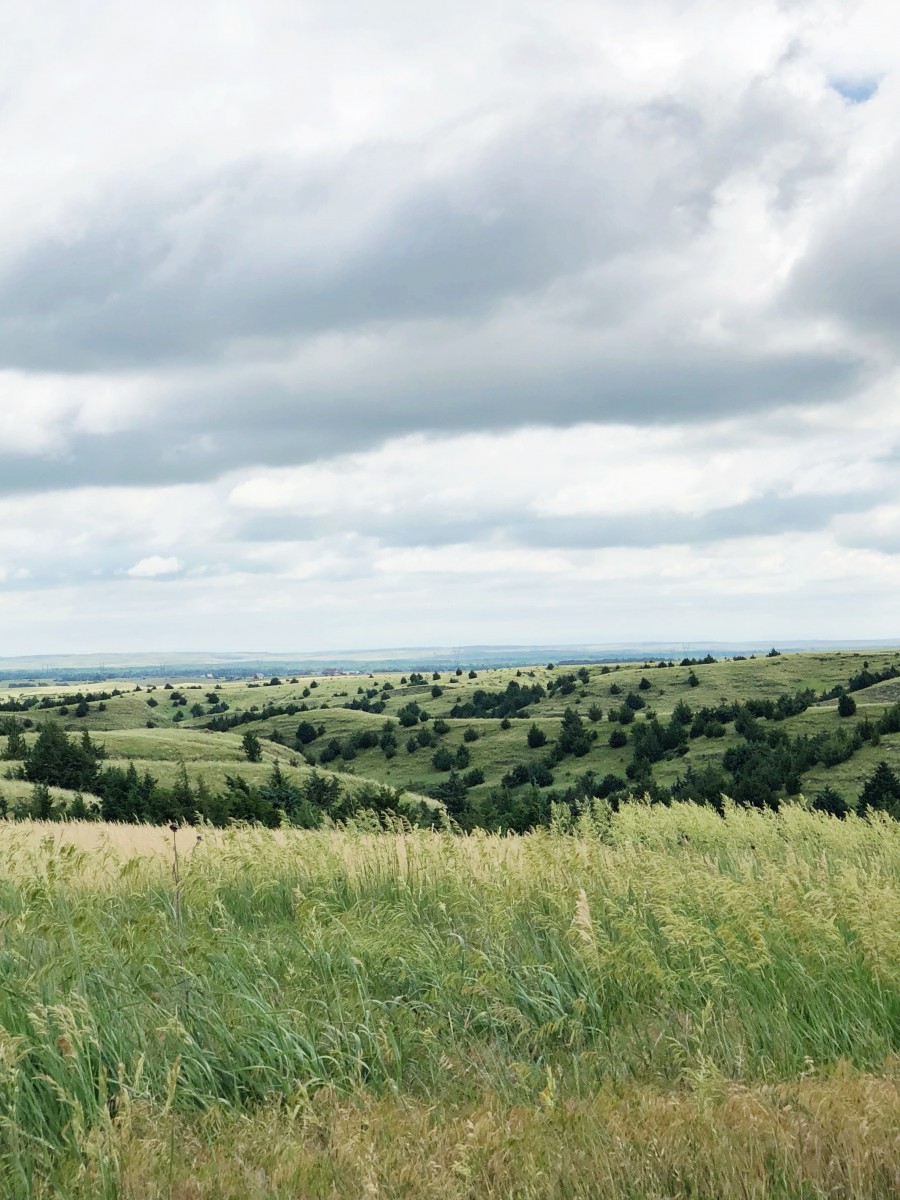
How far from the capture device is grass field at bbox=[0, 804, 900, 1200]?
14.6ft

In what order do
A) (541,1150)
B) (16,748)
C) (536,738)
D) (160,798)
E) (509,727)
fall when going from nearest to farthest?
1. (541,1150)
2. (160,798)
3. (16,748)
4. (536,738)
5. (509,727)

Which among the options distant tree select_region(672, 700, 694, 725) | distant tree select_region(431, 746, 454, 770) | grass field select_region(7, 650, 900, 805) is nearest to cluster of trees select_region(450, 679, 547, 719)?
grass field select_region(7, 650, 900, 805)

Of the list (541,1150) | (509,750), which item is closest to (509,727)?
(509,750)

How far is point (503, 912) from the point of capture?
7.88 m

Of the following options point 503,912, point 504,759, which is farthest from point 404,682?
point 503,912

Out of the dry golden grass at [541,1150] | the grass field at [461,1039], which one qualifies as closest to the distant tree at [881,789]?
the grass field at [461,1039]

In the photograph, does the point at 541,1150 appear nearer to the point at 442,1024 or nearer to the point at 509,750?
the point at 442,1024

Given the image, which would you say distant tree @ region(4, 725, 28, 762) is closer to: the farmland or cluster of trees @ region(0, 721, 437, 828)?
cluster of trees @ region(0, 721, 437, 828)

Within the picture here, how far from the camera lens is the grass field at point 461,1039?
176 inches

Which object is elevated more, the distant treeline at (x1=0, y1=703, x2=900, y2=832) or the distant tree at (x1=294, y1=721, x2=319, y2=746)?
the distant treeline at (x1=0, y1=703, x2=900, y2=832)

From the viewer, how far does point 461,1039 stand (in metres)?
6.20

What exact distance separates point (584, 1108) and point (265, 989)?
2458 millimetres

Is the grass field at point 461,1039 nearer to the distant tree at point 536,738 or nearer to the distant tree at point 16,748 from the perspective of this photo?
the distant tree at point 16,748

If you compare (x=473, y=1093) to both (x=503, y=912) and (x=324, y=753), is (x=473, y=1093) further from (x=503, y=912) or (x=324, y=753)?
(x=324, y=753)
